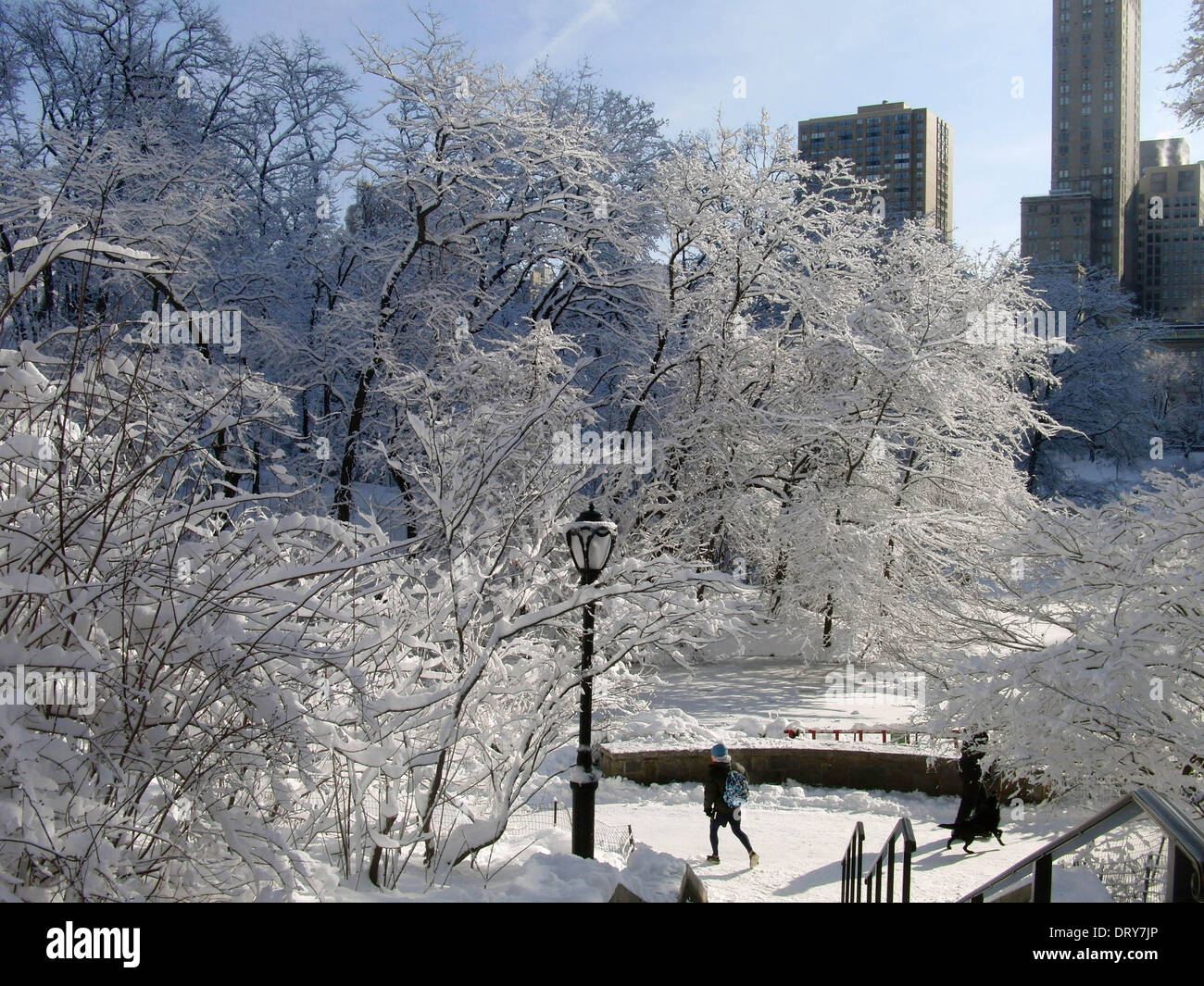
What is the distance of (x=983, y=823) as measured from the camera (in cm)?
965

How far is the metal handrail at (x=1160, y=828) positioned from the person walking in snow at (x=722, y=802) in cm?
517

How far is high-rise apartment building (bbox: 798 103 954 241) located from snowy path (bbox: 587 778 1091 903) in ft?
241

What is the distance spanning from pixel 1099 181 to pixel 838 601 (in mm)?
137363

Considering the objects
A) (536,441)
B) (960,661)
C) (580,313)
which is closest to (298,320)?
(580,313)

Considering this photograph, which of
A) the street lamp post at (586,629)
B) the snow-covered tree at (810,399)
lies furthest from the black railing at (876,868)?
the snow-covered tree at (810,399)

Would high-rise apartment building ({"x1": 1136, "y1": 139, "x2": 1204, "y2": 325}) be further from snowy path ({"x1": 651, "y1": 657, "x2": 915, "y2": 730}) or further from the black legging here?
the black legging

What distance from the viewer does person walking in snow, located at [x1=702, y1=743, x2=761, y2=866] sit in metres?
8.73

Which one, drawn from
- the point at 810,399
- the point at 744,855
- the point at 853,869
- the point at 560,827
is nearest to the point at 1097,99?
the point at 810,399

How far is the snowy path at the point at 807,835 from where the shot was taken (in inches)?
325

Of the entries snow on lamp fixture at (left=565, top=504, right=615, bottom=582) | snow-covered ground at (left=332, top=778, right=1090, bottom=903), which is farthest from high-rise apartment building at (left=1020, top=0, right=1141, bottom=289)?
snow on lamp fixture at (left=565, top=504, right=615, bottom=582)

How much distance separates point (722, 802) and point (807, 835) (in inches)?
83.6

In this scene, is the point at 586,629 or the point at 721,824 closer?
the point at 586,629

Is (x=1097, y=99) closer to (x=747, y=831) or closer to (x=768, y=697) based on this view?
(x=768, y=697)
